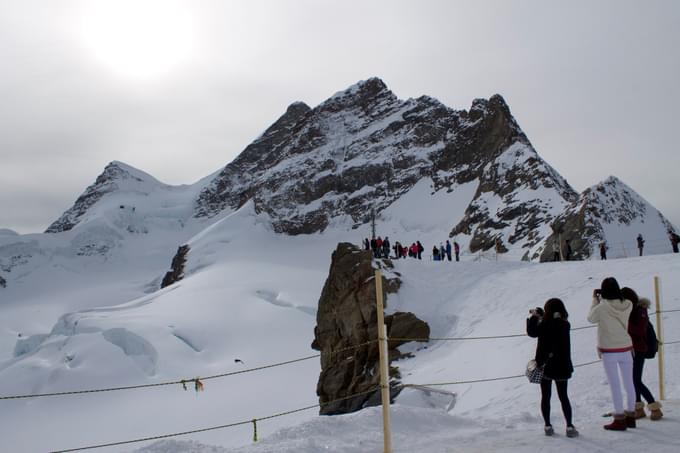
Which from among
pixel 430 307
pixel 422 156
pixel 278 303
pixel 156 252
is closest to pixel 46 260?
pixel 156 252

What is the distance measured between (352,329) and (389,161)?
252ft

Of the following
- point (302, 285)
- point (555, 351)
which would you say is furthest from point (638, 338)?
point (302, 285)

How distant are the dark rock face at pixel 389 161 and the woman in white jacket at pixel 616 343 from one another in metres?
47.1

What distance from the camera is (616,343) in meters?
7.34

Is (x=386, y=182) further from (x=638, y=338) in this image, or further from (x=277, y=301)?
(x=638, y=338)

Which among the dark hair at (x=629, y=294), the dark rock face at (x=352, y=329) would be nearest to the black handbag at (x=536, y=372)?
the dark hair at (x=629, y=294)

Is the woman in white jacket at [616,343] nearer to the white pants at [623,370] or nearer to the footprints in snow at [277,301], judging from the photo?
the white pants at [623,370]

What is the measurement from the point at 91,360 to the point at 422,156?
2606 inches

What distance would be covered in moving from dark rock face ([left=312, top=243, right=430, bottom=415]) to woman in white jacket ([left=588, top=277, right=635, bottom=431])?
12711mm

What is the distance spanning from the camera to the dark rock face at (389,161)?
6425cm

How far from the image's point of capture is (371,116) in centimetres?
11744

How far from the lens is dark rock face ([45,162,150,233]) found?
173 metres

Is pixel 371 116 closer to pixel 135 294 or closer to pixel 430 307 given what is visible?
pixel 135 294

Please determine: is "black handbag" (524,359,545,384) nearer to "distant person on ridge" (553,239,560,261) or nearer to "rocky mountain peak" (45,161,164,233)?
"distant person on ridge" (553,239,560,261)
